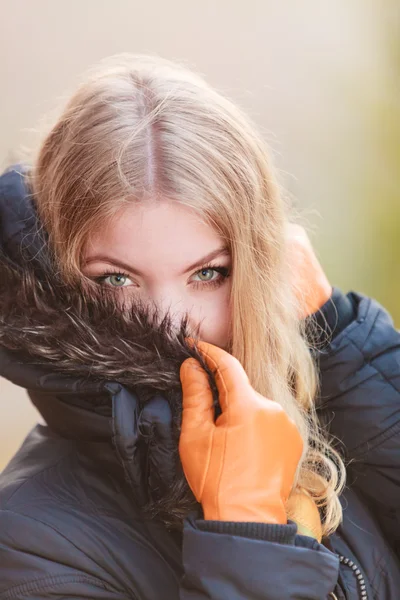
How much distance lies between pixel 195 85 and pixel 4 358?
0.55 meters

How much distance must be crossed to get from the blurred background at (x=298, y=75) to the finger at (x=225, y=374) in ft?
7.23

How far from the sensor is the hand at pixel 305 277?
4.38 ft

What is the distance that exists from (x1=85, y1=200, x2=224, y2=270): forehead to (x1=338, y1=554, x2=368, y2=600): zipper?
0.51 m

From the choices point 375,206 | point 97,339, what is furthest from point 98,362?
point 375,206

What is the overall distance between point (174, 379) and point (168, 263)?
0.17m

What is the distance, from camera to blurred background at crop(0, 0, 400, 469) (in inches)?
128

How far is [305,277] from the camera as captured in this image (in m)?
1.35

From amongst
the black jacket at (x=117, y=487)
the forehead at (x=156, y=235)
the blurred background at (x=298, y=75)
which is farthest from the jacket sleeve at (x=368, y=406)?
the blurred background at (x=298, y=75)

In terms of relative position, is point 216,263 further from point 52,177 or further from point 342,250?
point 342,250

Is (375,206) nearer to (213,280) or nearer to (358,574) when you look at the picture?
(213,280)

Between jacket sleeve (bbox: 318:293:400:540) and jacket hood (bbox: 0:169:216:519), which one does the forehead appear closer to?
jacket hood (bbox: 0:169:216:519)

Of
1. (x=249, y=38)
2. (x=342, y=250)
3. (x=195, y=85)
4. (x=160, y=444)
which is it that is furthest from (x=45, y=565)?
(x=249, y=38)

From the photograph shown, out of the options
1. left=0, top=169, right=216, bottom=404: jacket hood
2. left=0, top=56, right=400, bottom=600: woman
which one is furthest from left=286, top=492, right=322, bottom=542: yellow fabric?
left=0, top=169, right=216, bottom=404: jacket hood

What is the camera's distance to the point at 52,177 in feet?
3.86
